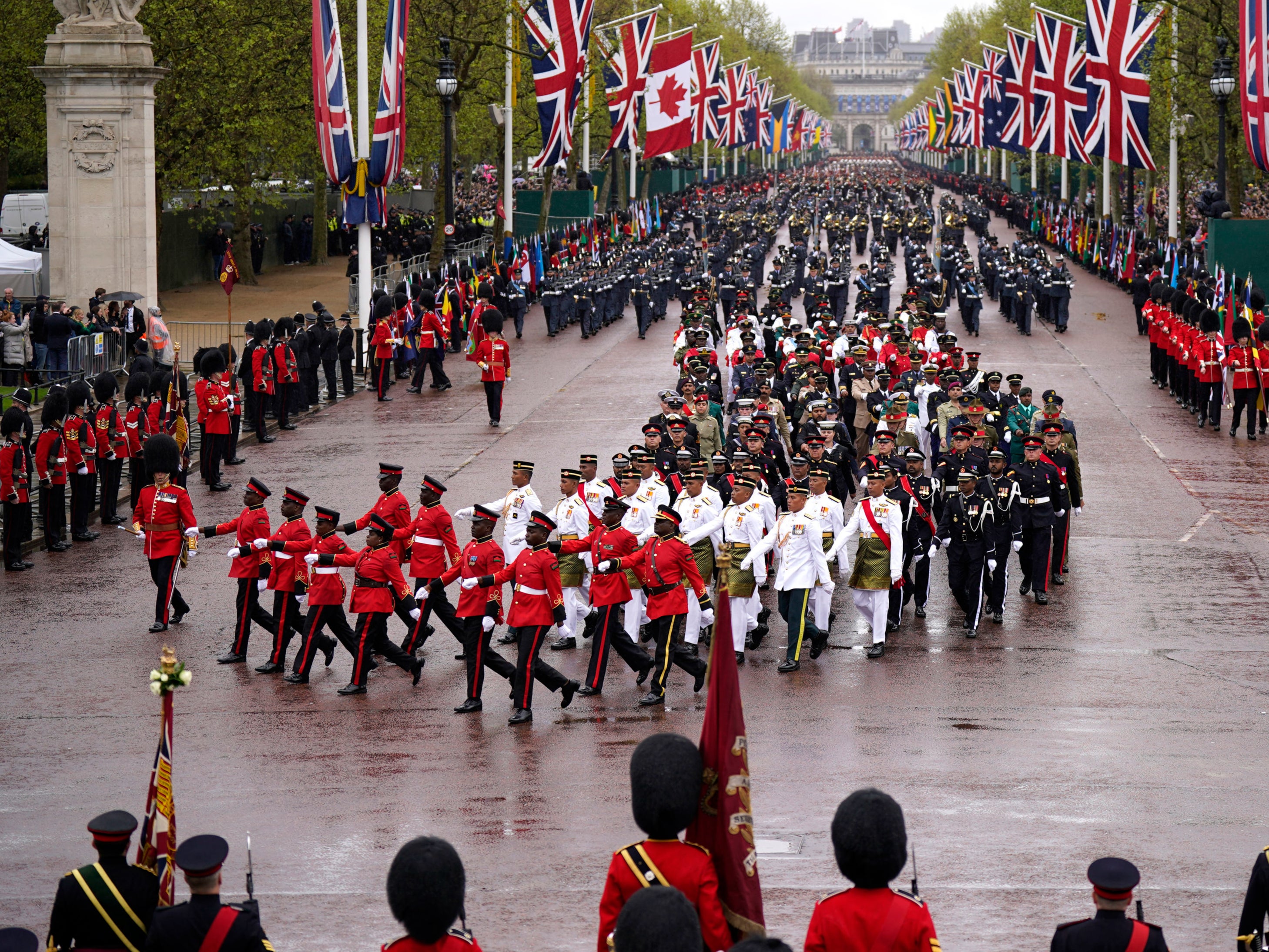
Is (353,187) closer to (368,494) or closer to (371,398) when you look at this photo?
(371,398)

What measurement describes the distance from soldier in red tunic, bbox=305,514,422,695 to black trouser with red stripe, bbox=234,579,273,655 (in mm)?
705

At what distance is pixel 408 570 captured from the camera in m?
13.3

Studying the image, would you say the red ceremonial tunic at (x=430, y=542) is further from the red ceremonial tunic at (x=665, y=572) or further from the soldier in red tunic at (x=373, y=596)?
the red ceremonial tunic at (x=665, y=572)

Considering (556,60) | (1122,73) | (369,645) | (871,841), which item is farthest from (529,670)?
(1122,73)

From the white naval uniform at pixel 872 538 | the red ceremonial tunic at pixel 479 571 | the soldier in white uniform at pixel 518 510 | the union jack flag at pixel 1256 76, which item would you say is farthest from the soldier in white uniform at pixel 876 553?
the union jack flag at pixel 1256 76

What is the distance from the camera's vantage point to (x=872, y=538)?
517 inches

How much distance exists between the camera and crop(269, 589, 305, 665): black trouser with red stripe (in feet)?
41.5

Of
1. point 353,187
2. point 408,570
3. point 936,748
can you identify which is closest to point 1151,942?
point 936,748

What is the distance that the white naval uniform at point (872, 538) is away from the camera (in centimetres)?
1305

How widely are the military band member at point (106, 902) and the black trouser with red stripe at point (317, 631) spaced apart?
645 cm

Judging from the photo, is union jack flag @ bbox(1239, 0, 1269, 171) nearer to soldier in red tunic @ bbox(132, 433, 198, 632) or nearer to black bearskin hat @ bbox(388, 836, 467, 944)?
soldier in red tunic @ bbox(132, 433, 198, 632)

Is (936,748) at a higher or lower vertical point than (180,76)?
lower

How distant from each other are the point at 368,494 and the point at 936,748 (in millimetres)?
9815

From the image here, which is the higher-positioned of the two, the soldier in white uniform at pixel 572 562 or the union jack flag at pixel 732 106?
the union jack flag at pixel 732 106
